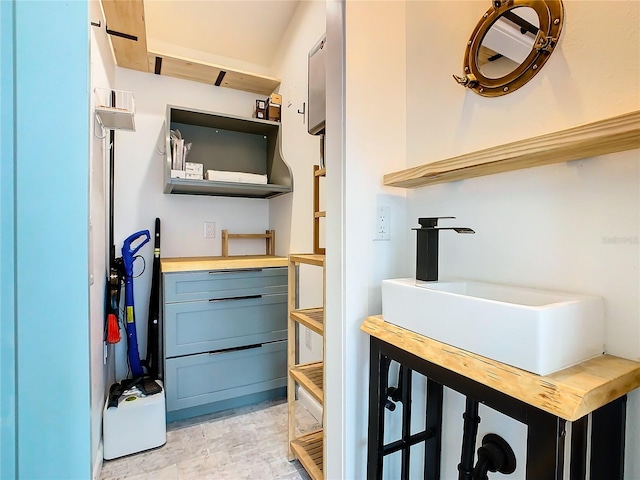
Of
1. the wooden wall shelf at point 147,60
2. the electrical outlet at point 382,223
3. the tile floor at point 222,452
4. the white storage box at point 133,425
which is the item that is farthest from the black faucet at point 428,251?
the wooden wall shelf at point 147,60

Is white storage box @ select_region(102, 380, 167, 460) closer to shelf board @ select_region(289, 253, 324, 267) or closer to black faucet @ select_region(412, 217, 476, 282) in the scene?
shelf board @ select_region(289, 253, 324, 267)

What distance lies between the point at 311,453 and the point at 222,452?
51 cm

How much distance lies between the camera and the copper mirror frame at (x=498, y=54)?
76 cm

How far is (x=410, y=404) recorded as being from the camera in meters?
1.06

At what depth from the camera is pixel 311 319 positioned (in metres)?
1.42

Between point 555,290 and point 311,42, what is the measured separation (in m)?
1.96

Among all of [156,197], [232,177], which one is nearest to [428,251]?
[232,177]

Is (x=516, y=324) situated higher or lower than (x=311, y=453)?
higher

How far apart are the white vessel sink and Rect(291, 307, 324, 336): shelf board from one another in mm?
506

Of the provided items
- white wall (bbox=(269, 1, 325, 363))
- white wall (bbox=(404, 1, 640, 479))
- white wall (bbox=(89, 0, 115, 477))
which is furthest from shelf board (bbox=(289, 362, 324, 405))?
white wall (bbox=(89, 0, 115, 477))

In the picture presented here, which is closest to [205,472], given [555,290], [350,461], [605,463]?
[350,461]

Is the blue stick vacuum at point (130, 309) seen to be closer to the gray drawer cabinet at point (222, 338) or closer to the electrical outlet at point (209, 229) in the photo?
the gray drawer cabinet at point (222, 338)

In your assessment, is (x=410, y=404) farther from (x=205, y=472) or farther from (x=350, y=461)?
(x=205, y=472)

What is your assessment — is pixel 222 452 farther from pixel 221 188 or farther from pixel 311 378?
pixel 221 188
